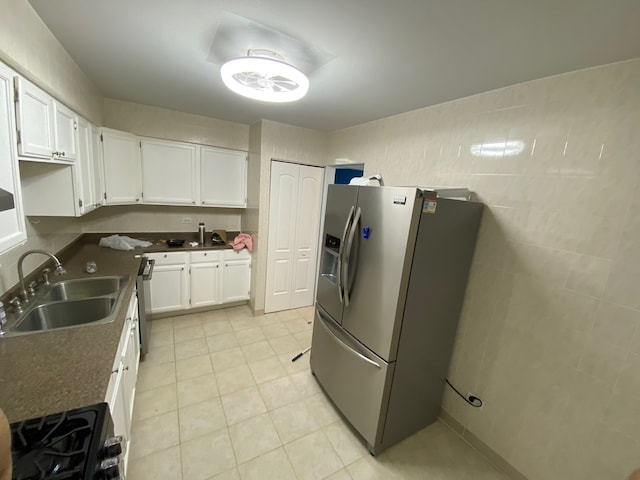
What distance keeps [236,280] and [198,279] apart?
46 cm

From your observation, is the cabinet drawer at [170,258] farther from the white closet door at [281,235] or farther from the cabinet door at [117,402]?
the cabinet door at [117,402]

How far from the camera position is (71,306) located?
168 cm

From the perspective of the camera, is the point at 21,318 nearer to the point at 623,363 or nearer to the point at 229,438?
the point at 229,438

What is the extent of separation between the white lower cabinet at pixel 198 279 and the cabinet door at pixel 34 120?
1.70 meters

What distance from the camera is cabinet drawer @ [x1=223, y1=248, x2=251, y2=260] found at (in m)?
3.30

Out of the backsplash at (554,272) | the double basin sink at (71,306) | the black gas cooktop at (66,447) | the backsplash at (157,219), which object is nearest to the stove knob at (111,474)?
the black gas cooktop at (66,447)

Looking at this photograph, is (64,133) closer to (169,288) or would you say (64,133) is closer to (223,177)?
(223,177)

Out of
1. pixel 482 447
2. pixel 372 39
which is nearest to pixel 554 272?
pixel 482 447

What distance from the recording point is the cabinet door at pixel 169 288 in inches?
117

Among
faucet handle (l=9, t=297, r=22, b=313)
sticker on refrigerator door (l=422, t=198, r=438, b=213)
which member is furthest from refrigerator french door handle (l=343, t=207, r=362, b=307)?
faucet handle (l=9, t=297, r=22, b=313)

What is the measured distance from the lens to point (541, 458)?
155 cm

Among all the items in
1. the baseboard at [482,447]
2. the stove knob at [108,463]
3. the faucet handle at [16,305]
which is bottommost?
the baseboard at [482,447]

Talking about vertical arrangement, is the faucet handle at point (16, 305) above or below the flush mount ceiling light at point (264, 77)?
below

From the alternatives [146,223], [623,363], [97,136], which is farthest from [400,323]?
[146,223]
